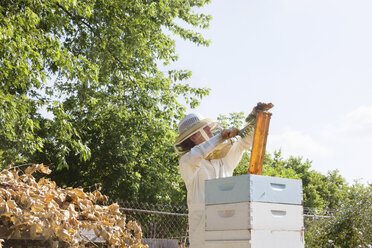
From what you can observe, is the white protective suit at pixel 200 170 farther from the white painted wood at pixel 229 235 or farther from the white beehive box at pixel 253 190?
the white painted wood at pixel 229 235

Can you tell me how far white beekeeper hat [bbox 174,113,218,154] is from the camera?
3.56m

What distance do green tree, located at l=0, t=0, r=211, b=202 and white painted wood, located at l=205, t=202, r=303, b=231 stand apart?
571 cm

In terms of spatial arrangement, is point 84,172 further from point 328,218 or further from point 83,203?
point 83,203

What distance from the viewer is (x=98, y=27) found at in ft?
32.8

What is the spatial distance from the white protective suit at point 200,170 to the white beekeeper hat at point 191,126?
269 mm

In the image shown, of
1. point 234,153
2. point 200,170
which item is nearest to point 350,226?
point 234,153

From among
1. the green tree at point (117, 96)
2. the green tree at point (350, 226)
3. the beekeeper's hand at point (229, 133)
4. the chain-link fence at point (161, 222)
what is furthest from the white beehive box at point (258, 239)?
the green tree at point (117, 96)

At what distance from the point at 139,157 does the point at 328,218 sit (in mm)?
6943

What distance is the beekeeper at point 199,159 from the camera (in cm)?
317

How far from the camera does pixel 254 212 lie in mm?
2492

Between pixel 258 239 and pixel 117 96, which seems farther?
pixel 117 96

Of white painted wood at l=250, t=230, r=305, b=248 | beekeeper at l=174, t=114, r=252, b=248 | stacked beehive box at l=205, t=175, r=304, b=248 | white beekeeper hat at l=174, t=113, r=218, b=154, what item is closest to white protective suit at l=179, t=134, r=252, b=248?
beekeeper at l=174, t=114, r=252, b=248

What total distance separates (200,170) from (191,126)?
418mm

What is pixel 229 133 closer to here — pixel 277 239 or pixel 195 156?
pixel 195 156
